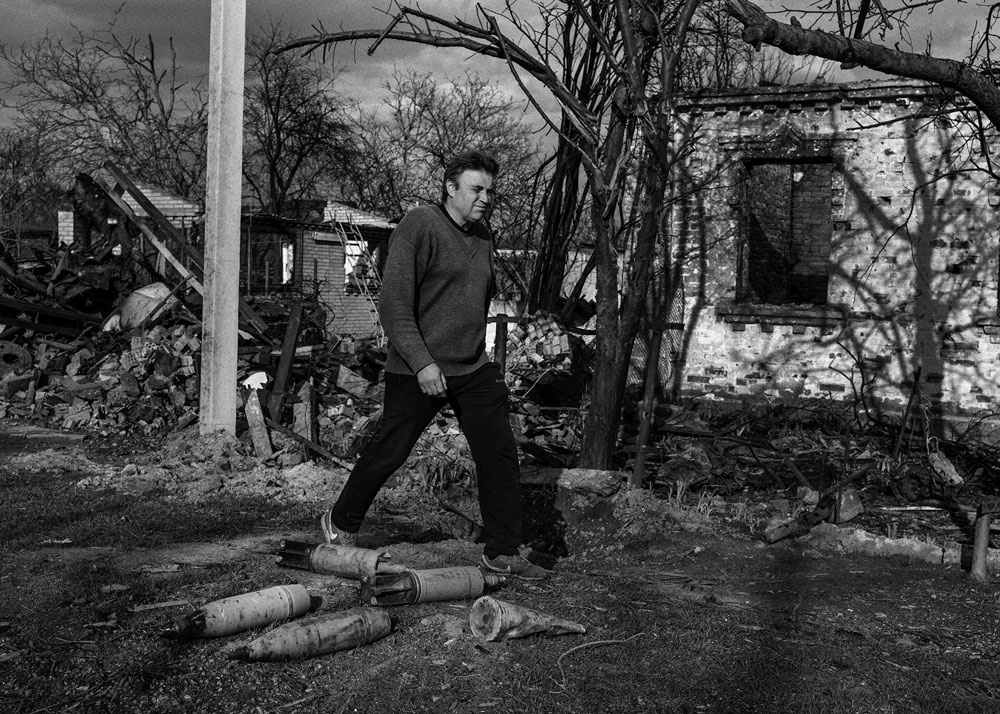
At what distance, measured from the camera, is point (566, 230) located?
1670 cm

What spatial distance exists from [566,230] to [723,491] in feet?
32.3

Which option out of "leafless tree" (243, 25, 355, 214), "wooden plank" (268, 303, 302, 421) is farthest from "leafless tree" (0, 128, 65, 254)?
"wooden plank" (268, 303, 302, 421)

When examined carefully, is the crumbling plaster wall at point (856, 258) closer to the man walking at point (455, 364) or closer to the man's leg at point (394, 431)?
the man walking at point (455, 364)

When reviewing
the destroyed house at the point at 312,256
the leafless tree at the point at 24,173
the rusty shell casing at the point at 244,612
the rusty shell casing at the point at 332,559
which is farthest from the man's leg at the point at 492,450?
the leafless tree at the point at 24,173

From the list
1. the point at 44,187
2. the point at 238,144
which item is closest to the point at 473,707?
the point at 238,144

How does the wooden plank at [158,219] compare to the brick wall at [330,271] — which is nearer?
the wooden plank at [158,219]

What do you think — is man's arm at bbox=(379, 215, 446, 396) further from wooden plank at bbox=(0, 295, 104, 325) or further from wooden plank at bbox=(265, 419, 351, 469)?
wooden plank at bbox=(0, 295, 104, 325)

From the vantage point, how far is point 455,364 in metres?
4.26

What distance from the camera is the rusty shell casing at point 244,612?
3.36m

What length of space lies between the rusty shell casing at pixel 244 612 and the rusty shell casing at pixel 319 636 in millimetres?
94

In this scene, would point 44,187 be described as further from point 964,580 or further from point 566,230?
point 964,580

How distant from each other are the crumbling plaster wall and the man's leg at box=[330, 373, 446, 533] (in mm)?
7724

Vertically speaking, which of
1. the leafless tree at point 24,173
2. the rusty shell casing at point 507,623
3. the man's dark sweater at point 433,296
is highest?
the leafless tree at point 24,173

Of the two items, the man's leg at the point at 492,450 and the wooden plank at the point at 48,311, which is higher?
the wooden plank at the point at 48,311
